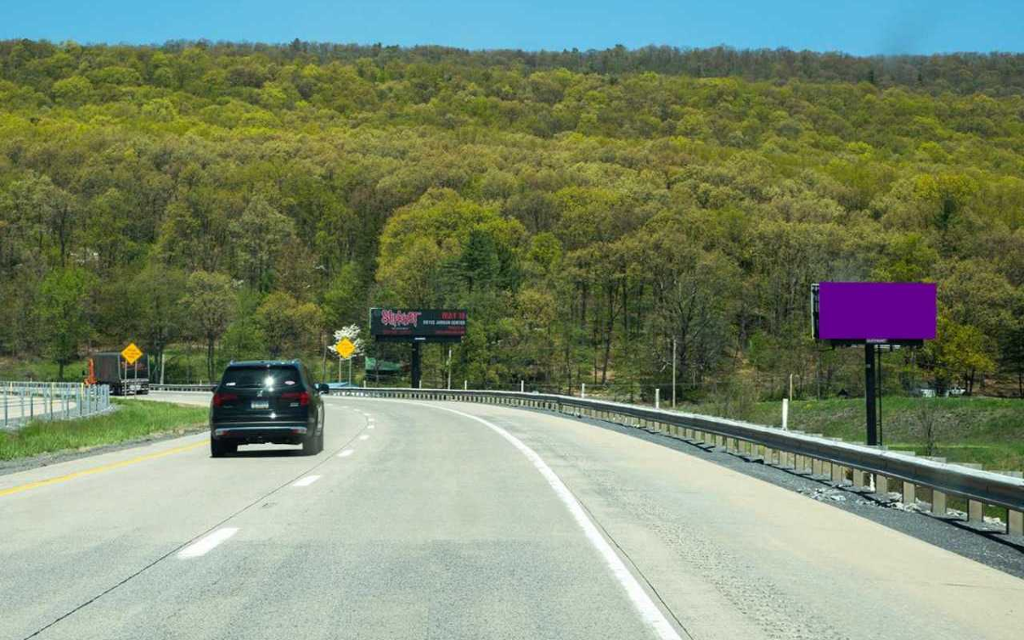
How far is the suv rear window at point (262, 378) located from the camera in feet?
75.6

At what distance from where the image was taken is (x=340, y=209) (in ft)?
481

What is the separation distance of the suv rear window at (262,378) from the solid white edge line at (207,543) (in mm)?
11098

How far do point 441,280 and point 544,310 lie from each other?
37.5 feet

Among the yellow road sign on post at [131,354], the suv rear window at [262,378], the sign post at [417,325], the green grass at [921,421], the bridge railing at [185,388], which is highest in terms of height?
the sign post at [417,325]

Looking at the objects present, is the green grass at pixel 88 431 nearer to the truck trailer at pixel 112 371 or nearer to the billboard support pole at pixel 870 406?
the billboard support pole at pixel 870 406

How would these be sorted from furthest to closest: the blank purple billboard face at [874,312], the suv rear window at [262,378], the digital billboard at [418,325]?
1. the digital billboard at [418,325]
2. the blank purple billboard face at [874,312]
3. the suv rear window at [262,378]

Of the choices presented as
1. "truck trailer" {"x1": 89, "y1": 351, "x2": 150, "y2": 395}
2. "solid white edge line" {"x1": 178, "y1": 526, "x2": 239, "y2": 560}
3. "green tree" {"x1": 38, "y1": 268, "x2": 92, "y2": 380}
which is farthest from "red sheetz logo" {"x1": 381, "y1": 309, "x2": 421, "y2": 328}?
"solid white edge line" {"x1": 178, "y1": 526, "x2": 239, "y2": 560}

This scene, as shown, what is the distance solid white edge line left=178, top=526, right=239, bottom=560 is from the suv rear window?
11.1m

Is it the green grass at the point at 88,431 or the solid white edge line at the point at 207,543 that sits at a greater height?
the solid white edge line at the point at 207,543

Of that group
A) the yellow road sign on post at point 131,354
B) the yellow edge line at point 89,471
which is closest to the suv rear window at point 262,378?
the yellow edge line at point 89,471

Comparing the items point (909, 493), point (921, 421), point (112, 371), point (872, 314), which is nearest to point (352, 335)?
point (112, 371)

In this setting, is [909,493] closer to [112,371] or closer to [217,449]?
[217,449]

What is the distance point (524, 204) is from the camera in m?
141

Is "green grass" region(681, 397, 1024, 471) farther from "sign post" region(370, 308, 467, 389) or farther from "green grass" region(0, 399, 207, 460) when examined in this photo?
"green grass" region(0, 399, 207, 460)
